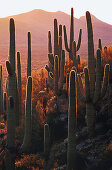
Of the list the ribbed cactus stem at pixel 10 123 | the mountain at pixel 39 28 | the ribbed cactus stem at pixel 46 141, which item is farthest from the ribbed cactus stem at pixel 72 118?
the mountain at pixel 39 28

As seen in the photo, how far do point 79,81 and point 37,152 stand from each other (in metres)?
3.05

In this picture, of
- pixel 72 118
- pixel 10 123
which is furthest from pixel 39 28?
pixel 72 118

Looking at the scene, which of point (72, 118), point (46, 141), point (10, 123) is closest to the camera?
point (72, 118)

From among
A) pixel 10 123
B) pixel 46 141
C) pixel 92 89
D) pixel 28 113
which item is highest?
pixel 92 89

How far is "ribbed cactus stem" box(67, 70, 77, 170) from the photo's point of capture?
786 cm

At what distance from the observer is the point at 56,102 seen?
12.2 meters

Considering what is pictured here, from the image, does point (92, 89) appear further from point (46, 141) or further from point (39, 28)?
point (39, 28)

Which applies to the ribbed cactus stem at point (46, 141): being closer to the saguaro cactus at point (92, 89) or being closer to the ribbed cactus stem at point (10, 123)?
the ribbed cactus stem at point (10, 123)

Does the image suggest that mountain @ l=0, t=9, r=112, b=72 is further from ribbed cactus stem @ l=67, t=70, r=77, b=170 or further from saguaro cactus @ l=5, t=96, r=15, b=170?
ribbed cactus stem @ l=67, t=70, r=77, b=170

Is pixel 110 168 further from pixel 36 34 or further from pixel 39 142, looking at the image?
pixel 36 34

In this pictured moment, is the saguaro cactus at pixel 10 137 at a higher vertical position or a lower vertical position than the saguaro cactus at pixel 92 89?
lower

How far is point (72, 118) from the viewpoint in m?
8.02

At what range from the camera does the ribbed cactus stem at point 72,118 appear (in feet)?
25.8

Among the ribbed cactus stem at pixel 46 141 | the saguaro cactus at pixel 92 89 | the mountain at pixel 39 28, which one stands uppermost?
the mountain at pixel 39 28
